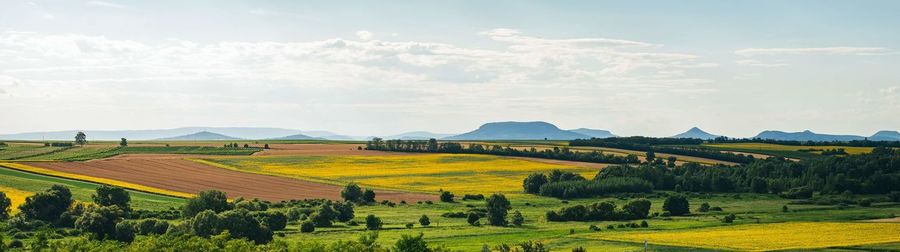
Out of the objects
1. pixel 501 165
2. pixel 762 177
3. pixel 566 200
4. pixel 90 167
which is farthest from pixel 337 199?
pixel 762 177

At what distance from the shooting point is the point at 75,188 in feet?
383

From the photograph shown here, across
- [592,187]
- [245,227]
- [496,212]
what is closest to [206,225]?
[245,227]

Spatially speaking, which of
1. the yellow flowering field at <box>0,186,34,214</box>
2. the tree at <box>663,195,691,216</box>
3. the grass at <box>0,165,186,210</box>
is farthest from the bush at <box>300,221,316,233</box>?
the tree at <box>663,195,691,216</box>

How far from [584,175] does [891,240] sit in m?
80.4

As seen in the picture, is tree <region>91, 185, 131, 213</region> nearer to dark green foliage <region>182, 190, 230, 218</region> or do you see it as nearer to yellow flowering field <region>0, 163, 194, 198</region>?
dark green foliage <region>182, 190, 230, 218</region>

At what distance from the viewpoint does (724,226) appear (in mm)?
91125

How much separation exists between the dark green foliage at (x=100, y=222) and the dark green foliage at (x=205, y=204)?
891 cm

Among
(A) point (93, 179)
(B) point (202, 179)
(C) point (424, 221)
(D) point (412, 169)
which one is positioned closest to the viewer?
(C) point (424, 221)

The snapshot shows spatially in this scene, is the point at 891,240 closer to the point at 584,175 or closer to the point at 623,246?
the point at 623,246

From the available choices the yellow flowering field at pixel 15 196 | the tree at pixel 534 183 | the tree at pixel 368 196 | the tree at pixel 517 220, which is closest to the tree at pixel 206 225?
the yellow flowering field at pixel 15 196

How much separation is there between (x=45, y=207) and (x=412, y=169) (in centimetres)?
7437

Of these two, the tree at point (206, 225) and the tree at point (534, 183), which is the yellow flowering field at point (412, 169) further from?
the tree at point (206, 225)

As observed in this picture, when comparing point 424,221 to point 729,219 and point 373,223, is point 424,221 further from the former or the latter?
point 729,219

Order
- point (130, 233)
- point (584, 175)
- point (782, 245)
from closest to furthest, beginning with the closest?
point (782, 245) < point (130, 233) < point (584, 175)
